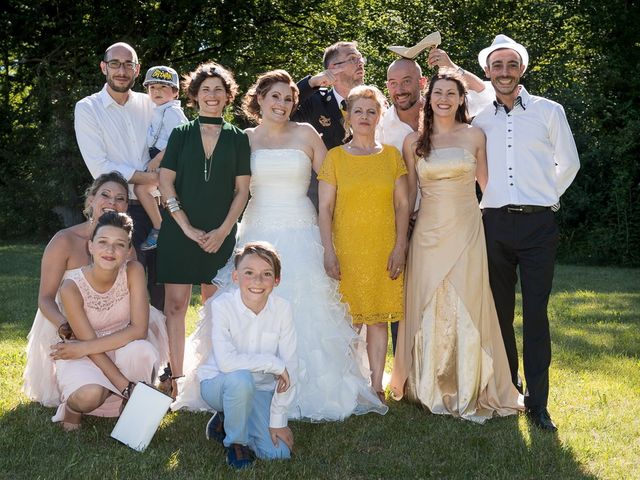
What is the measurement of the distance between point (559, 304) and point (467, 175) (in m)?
5.20

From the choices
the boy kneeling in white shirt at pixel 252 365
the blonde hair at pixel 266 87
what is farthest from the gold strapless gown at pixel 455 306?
the boy kneeling in white shirt at pixel 252 365

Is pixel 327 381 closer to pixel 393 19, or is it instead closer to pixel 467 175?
pixel 467 175

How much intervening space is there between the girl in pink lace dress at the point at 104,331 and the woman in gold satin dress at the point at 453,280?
1694mm

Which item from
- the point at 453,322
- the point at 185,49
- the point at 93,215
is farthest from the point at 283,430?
the point at 185,49

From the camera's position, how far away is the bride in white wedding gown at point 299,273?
496cm

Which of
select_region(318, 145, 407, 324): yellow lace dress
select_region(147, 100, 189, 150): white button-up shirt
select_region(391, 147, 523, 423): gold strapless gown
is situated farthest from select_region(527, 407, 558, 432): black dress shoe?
select_region(147, 100, 189, 150): white button-up shirt

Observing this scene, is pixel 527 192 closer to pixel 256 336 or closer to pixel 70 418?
pixel 256 336

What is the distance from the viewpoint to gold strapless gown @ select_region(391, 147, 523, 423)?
4.97 m

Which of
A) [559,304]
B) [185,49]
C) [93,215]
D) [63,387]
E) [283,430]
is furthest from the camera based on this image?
[185,49]

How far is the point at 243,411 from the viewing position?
13.3 feet

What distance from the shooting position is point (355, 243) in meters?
5.13

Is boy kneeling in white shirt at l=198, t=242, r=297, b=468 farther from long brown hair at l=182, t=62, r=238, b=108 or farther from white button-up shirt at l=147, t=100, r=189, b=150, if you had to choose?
white button-up shirt at l=147, t=100, r=189, b=150

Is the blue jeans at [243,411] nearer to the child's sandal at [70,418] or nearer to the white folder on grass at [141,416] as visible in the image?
the white folder on grass at [141,416]

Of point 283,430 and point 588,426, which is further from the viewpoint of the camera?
point 588,426
